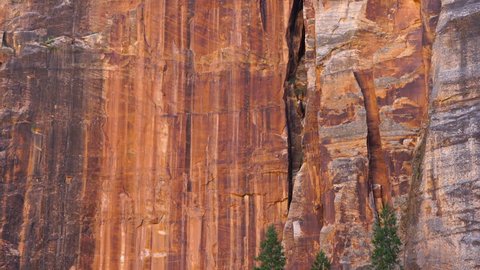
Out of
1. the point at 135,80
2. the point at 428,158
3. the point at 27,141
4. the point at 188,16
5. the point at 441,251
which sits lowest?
the point at 441,251

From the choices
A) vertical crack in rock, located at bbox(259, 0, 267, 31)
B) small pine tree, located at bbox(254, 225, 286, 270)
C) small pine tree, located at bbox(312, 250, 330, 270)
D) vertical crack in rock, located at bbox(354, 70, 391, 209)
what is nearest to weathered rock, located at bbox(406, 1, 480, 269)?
vertical crack in rock, located at bbox(354, 70, 391, 209)

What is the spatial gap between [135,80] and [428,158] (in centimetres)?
1577

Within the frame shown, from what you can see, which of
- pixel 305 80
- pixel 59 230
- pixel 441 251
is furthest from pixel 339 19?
pixel 59 230

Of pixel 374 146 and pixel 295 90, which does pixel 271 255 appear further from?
pixel 295 90

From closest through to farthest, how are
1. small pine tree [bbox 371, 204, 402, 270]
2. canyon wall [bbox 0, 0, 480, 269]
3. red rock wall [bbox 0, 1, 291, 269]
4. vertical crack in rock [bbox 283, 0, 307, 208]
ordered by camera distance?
small pine tree [bbox 371, 204, 402, 270] → canyon wall [bbox 0, 0, 480, 269] → red rock wall [bbox 0, 1, 291, 269] → vertical crack in rock [bbox 283, 0, 307, 208]

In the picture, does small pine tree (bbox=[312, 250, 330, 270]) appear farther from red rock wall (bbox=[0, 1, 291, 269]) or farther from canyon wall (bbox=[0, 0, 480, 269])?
red rock wall (bbox=[0, 1, 291, 269])

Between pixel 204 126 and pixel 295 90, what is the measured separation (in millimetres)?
→ 4311

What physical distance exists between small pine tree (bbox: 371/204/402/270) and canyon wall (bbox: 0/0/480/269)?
1187mm

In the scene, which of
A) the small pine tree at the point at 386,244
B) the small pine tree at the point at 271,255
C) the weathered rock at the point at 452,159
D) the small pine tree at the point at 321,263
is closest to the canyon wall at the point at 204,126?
the small pine tree at the point at 321,263

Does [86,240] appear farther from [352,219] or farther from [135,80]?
[352,219]

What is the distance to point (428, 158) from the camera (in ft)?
113

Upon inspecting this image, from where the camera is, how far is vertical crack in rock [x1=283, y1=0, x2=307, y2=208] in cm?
4394

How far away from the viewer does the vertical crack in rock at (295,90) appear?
43.9 m

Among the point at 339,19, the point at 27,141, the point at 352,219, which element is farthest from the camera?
the point at 27,141
